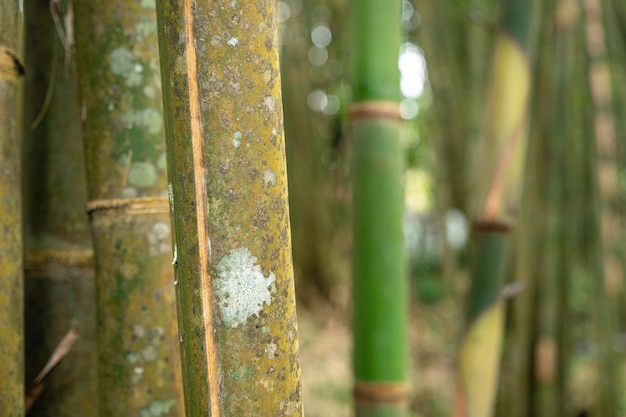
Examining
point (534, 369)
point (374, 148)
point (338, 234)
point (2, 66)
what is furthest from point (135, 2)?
point (338, 234)

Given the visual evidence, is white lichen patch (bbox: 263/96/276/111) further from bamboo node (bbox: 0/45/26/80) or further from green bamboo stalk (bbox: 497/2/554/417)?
green bamboo stalk (bbox: 497/2/554/417)

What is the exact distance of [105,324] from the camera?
667 mm

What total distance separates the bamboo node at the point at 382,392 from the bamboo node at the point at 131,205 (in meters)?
0.39

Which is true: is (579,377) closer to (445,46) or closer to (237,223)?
(445,46)

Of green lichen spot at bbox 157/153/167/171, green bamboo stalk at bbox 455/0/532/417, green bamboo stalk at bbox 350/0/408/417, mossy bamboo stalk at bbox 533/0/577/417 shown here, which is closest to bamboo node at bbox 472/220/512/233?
green bamboo stalk at bbox 455/0/532/417

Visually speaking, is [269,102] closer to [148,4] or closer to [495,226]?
[148,4]

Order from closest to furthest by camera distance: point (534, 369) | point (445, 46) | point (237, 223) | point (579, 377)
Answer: point (237, 223) → point (534, 369) → point (579, 377) → point (445, 46)

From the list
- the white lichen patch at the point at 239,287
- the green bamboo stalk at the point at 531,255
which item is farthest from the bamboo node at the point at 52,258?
the green bamboo stalk at the point at 531,255

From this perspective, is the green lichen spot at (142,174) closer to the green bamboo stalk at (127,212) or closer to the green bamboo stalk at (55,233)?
the green bamboo stalk at (127,212)

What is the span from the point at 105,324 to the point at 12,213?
0.13m

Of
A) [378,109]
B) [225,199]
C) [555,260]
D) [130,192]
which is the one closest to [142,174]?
[130,192]

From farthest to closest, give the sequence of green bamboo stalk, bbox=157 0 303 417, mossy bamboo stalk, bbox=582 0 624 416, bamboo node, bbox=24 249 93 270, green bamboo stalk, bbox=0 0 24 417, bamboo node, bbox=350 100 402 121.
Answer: mossy bamboo stalk, bbox=582 0 624 416
bamboo node, bbox=350 100 402 121
bamboo node, bbox=24 249 93 270
green bamboo stalk, bbox=0 0 24 417
green bamboo stalk, bbox=157 0 303 417

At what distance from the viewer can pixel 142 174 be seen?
2.24 feet

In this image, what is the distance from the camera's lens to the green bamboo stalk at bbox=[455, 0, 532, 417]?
3.33 ft
